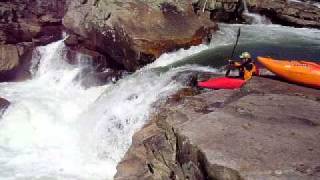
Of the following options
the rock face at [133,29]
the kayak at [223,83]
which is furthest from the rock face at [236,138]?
the rock face at [133,29]

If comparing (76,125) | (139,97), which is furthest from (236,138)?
(76,125)

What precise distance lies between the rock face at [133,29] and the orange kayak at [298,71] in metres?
4.39

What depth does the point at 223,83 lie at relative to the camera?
9.30 metres

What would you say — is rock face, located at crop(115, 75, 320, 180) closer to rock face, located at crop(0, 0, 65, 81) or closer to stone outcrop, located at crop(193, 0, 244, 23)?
rock face, located at crop(0, 0, 65, 81)

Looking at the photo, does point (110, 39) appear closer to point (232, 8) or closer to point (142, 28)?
point (142, 28)

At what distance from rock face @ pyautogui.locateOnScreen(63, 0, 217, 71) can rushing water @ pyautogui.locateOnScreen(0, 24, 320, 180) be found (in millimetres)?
387

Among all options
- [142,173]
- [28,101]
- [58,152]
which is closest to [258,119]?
[142,173]

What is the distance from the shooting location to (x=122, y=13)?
525 inches

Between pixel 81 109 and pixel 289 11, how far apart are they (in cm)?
991

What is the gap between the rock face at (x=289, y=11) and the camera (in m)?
17.8

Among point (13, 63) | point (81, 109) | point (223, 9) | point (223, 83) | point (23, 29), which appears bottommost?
point (81, 109)

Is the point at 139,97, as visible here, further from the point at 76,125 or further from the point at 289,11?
the point at 289,11

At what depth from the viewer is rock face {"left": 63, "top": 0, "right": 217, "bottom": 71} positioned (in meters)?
12.8

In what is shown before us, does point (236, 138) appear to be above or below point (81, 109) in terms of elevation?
above
